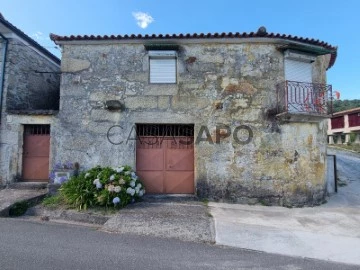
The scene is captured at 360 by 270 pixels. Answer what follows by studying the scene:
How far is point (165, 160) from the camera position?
7785 millimetres

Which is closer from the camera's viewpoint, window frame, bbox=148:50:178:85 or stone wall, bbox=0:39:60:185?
window frame, bbox=148:50:178:85

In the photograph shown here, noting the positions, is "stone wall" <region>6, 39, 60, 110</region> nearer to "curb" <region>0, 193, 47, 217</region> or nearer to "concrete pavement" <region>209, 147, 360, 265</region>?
"curb" <region>0, 193, 47, 217</region>

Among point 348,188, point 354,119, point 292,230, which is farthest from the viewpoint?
point 354,119

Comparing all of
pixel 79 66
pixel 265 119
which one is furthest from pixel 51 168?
pixel 265 119

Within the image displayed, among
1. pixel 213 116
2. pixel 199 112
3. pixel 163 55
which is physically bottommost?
pixel 213 116

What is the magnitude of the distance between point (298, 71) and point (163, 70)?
417 cm

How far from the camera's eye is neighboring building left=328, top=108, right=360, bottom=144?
2986cm

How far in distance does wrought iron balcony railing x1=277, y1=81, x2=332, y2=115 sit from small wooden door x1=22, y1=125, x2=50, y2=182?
7288mm

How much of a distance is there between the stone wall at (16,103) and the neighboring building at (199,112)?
1252 millimetres

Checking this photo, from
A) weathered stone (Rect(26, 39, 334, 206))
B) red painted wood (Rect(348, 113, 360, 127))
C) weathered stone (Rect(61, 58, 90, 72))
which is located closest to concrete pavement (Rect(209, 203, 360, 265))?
weathered stone (Rect(26, 39, 334, 206))

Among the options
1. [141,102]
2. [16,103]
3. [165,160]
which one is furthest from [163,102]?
[16,103]

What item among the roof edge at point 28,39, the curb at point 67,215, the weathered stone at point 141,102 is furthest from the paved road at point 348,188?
the roof edge at point 28,39

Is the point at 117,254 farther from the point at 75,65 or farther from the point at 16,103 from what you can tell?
the point at 16,103

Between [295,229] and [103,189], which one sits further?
[103,189]
